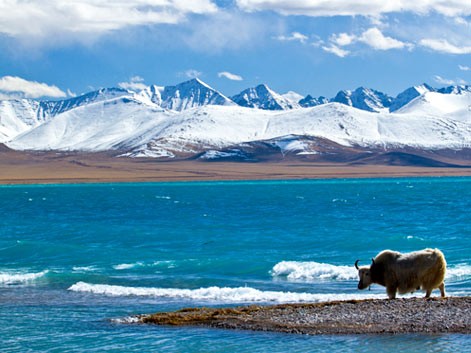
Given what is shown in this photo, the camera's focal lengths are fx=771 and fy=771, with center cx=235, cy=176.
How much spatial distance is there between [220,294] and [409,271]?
7.78 meters

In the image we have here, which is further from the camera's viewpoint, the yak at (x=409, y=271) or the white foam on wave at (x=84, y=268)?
the white foam on wave at (x=84, y=268)

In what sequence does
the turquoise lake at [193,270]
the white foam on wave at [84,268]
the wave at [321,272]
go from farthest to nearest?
the white foam on wave at [84,268] < the wave at [321,272] < the turquoise lake at [193,270]

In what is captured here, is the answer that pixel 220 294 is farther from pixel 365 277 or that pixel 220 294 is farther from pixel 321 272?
pixel 365 277

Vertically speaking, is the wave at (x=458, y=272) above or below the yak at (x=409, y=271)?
below

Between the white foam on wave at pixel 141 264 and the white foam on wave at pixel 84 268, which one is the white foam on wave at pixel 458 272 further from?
the white foam on wave at pixel 84 268

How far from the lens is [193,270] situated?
32719 millimetres

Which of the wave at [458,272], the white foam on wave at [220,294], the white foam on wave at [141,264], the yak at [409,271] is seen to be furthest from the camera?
the white foam on wave at [141,264]

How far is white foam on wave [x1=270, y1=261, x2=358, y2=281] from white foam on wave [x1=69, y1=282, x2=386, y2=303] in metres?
4.24

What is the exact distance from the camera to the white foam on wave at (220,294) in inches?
948

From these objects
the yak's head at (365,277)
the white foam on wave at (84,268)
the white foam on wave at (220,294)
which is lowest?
the white foam on wave at (84,268)

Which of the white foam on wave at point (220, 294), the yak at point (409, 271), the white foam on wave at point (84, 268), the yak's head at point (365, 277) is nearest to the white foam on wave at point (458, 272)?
the white foam on wave at point (220, 294)

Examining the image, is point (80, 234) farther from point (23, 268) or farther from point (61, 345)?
point (61, 345)

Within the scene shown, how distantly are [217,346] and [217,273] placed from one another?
15.4 meters

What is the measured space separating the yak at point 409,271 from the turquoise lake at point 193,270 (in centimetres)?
336
